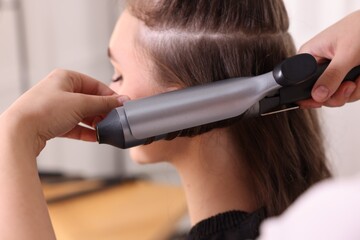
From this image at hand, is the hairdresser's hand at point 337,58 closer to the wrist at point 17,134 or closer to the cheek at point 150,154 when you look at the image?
the cheek at point 150,154

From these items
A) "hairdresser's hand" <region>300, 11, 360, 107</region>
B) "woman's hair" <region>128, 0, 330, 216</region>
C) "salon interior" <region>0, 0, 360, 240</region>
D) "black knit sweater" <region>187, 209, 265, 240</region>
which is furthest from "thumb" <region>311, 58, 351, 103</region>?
"salon interior" <region>0, 0, 360, 240</region>

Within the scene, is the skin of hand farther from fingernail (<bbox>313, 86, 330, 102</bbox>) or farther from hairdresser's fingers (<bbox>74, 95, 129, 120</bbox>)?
fingernail (<bbox>313, 86, 330, 102</bbox>)

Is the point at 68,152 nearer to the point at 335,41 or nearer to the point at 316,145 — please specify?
the point at 316,145

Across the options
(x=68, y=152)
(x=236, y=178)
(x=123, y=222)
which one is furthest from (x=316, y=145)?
(x=68, y=152)

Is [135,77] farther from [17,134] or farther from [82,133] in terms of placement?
[17,134]

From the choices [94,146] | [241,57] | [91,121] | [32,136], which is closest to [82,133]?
[91,121]

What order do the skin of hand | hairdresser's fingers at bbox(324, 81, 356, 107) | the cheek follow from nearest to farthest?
the skin of hand → hairdresser's fingers at bbox(324, 81, 356, 107) → the cheek

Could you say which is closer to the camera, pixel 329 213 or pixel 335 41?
pixel 329 213

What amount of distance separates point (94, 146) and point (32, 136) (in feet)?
3.96

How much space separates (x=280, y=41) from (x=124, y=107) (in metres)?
0.29

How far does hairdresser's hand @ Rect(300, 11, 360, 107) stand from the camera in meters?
0.63

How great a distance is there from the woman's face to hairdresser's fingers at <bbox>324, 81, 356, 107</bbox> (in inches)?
9.0

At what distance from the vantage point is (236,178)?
2.57 feet

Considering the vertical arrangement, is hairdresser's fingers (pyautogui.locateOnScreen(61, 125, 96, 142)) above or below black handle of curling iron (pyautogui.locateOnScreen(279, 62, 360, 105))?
below
